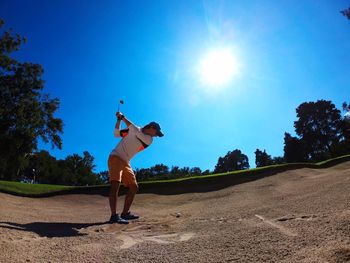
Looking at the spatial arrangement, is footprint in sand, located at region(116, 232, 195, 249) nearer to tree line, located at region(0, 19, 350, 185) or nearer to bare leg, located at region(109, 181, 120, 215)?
bare leg, located at region(109, 181, 120, 215)

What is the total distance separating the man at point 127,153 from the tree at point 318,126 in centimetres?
5548

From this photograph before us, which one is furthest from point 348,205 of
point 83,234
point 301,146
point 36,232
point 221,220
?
point 301,146

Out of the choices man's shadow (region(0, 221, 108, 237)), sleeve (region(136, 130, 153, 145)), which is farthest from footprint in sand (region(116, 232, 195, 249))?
sleeve (region(136, 130, 153, 145))

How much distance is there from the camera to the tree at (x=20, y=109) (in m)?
28.5

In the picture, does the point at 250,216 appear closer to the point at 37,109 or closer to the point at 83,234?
the point at 83,234

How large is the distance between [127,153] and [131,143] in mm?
244

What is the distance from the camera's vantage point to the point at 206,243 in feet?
13.1

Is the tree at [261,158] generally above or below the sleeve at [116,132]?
above

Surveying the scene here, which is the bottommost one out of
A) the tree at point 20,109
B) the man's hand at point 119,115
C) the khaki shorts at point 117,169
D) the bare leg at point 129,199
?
the bare leg at point 129,199

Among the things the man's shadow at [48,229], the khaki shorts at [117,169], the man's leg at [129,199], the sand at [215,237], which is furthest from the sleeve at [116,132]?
the man's shadow at [48,229]

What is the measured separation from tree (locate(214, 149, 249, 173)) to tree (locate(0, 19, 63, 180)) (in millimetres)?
48257

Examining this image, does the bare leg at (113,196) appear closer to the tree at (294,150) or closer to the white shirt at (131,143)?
the white shirt at (131,143)

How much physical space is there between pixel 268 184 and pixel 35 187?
11926mm

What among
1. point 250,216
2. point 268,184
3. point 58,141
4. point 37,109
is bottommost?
point 250,216
